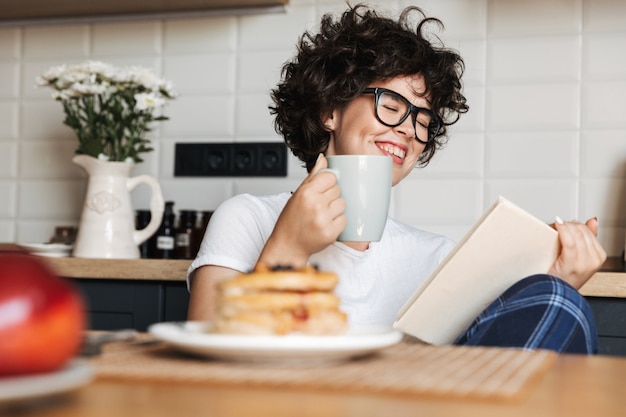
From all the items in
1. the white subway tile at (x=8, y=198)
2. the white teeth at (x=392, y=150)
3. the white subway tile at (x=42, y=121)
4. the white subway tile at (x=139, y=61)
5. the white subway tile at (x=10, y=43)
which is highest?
the white subway tile at (x=10, y=43)

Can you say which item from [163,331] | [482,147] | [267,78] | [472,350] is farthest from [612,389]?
[267,78]

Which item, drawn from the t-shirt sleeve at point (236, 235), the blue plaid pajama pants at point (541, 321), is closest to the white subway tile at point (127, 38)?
the t-shirt sleeve at point (236, 235)

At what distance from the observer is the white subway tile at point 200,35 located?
243 cm

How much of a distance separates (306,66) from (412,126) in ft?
0.85

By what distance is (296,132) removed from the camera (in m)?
1.75

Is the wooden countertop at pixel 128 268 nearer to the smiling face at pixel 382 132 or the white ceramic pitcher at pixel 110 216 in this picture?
the white ceramic pitcher at pixel 110 216

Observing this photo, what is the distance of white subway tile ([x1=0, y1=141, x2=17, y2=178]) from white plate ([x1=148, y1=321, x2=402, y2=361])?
2082 mm

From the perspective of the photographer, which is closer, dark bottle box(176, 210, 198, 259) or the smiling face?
the smiling face

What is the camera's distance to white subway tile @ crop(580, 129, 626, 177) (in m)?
2.15

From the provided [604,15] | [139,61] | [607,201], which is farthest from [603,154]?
Result: [139,61]

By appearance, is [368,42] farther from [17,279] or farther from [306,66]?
[17,279]

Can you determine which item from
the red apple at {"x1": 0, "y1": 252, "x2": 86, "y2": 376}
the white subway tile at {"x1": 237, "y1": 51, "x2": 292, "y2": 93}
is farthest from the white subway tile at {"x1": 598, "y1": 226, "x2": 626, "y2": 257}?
the red apple at {"x1": 0, "y1": 252, "x2": 86, "y2": 376}

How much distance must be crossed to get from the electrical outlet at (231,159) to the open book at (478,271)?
128cm

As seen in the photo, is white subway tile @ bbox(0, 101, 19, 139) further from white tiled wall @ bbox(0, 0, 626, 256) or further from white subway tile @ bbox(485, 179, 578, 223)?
white subway tile @ bbox(485, 179, 578, 223)
